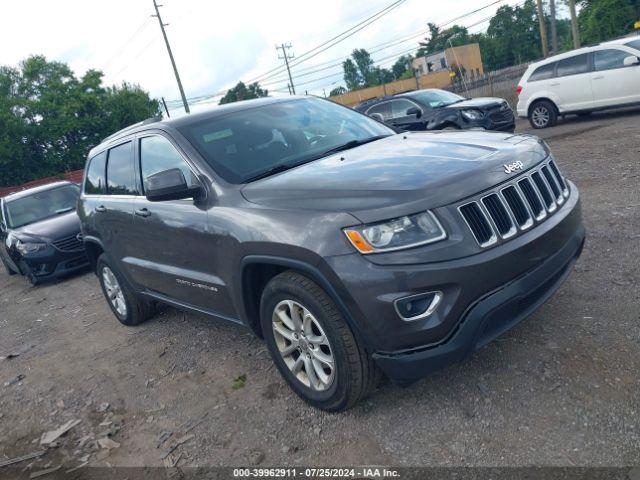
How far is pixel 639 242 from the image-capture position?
473 cm

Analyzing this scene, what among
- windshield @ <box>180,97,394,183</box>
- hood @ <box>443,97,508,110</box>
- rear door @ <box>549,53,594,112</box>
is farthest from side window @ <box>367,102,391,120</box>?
windshield @ <box>180,97,394,183</box>

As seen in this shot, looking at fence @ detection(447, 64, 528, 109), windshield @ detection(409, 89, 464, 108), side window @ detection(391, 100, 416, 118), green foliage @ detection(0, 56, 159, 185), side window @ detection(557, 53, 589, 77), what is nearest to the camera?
side window @ detection(557, 53, 589, 77)

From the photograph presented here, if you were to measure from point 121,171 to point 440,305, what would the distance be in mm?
3323

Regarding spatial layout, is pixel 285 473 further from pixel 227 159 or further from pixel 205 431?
pixel 227 159

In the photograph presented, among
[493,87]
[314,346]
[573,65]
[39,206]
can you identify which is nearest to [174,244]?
[314,346]

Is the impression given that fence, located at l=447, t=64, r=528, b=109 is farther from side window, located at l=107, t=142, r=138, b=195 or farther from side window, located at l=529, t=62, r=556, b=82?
side window, located at l=107, t=142, r=138, b=195

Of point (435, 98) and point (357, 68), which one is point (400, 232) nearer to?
point (435, 98)

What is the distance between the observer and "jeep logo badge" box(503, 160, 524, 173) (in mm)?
2982

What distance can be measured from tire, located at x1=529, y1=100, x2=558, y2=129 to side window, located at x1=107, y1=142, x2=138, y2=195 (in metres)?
11.3

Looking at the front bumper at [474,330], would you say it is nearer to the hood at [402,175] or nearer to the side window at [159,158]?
the hood at [402,175]

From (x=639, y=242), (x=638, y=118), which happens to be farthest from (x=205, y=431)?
(x=638, y=118)

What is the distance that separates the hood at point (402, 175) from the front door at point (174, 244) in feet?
1.75

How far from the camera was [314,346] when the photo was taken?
309 centimetres

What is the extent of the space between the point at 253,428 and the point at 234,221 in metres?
1.26
